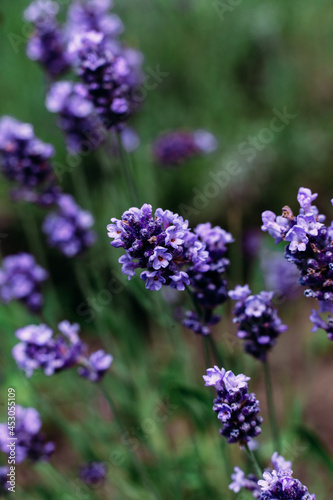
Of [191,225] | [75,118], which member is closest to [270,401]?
[75,118]

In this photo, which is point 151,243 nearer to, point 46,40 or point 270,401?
point 270,401

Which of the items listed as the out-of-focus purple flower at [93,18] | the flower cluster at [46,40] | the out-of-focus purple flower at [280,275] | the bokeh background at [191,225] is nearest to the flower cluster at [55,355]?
the bokeh background at [191,225]

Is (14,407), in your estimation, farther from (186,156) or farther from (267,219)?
(186,156)

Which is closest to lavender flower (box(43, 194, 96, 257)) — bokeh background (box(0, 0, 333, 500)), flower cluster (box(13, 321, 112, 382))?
bokeh background (box(0, 0, 333, 500))

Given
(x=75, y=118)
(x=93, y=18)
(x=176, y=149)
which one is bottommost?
(x=75, y=118)

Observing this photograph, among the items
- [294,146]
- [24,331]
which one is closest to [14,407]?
[24,331]
